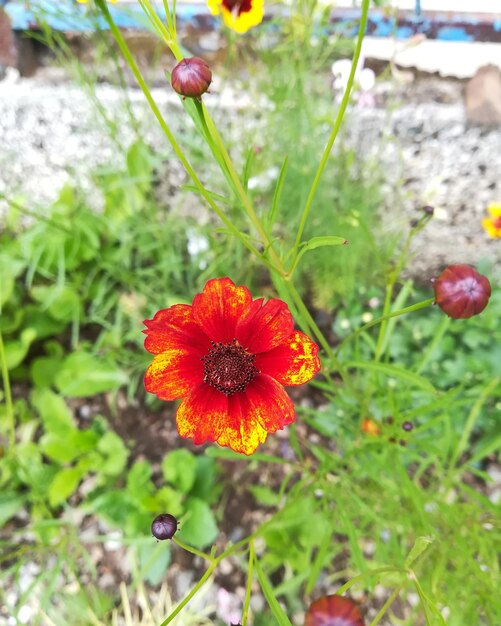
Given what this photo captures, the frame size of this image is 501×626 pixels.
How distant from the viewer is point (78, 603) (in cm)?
124

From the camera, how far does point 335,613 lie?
0.43 metres

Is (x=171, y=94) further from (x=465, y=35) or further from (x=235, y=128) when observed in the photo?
(x=465, y=35)

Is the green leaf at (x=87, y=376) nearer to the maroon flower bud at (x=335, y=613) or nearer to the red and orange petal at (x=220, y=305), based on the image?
the red and orange petal at (x=220, y=305)

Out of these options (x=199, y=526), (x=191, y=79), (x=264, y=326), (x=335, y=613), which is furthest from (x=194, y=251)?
(x=335, y=613)

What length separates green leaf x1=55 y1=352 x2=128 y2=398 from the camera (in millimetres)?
1338

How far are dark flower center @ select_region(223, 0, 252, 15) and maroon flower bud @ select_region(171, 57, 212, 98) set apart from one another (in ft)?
1.70

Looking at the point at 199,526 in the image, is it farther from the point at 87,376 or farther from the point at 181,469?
the point at 87,376

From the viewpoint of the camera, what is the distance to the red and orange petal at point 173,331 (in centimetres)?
57

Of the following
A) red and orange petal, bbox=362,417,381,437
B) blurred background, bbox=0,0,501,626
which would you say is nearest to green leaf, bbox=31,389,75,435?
blurred background, bbox=0,0,501,626

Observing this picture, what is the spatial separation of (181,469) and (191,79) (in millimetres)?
1005

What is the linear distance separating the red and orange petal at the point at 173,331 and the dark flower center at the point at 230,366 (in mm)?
29

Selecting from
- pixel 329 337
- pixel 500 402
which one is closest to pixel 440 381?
pixel 500 402

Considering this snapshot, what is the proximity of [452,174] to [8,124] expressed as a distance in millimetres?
1101

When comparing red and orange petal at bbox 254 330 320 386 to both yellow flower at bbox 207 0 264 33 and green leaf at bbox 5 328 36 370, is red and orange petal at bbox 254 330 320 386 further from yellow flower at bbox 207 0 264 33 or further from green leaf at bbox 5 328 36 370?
green leaf at bbox 5 328 36 370
